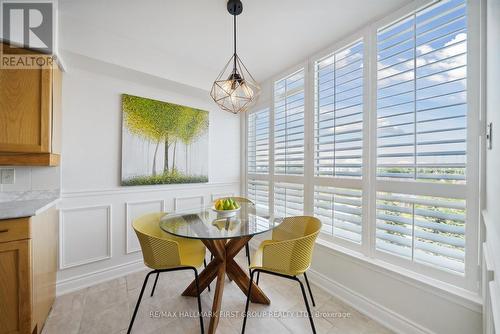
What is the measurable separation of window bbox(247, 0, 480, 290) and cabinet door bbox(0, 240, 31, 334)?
7.94 ft

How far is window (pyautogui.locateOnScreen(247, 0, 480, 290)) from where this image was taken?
52.9 inches

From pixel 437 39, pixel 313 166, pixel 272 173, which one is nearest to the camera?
pixel 437 39

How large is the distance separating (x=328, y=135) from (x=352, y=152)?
1.07 ft

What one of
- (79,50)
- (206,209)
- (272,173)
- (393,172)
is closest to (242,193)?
(272,173)

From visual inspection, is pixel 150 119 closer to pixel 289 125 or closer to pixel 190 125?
pixel 190 125

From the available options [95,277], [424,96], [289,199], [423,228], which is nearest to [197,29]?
[424,96]

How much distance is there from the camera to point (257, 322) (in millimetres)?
1606

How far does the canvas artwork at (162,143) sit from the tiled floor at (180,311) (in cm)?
116

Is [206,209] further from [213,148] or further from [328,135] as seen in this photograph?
[328,135]

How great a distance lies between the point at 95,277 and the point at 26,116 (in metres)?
1.69

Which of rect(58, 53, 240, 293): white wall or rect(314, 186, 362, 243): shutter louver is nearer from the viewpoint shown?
rect(314, 186, 362, 243): shutter louver

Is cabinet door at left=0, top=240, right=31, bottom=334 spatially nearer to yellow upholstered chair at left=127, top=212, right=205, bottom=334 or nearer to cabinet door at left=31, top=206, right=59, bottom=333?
cabinet door at left=31, top=206, right=59, bottom=333

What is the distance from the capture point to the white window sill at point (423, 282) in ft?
4.16

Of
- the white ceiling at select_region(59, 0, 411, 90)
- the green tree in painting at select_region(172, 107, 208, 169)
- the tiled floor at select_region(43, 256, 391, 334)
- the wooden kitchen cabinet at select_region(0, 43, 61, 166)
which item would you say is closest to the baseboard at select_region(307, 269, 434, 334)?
the tiled floor at select_region(43, 256, 391, 334)
